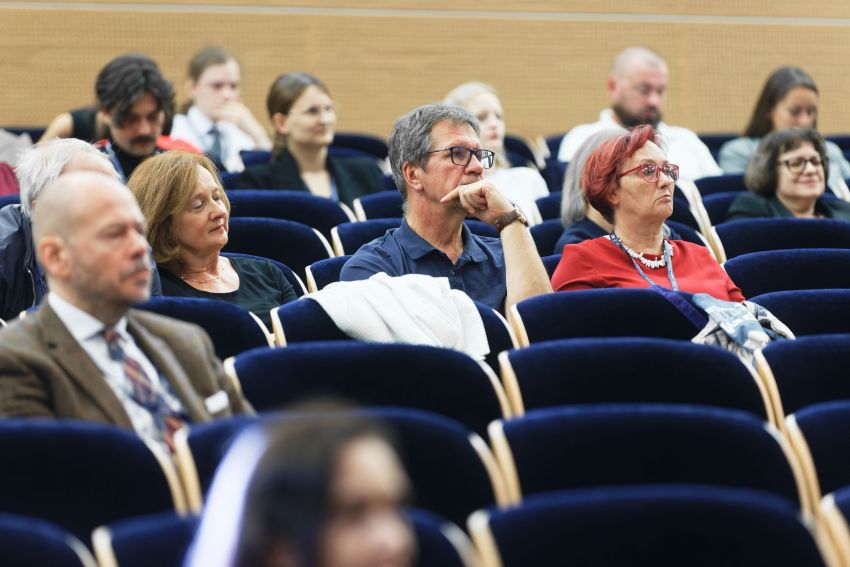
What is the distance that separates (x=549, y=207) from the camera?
4.25 metres

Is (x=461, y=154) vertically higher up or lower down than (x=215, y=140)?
higher up

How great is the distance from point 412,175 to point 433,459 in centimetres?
148

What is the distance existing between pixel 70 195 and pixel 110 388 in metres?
0.31

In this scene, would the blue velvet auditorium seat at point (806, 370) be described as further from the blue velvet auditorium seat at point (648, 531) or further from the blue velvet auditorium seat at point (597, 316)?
the blue velvet auditorium seat at point (648, 531)

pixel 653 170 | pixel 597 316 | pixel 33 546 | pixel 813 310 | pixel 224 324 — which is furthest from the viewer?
pixel 653 170

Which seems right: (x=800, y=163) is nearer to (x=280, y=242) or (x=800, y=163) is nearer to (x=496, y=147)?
(x=496, y=147)

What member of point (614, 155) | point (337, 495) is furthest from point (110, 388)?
point (614, 155)

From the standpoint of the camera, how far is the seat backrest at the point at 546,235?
12.2 ft

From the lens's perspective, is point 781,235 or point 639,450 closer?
point 639,450

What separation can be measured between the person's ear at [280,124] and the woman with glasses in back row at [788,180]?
56.6 inches

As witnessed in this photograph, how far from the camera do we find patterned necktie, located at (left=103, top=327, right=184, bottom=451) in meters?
2.17

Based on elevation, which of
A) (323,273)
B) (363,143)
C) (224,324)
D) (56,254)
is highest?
(56,254)

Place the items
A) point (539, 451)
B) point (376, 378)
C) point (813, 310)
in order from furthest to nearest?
point (813, 310) → point (376, 378) → point (539, 451)

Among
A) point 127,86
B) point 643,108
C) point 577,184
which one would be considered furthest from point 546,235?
point 643,108
